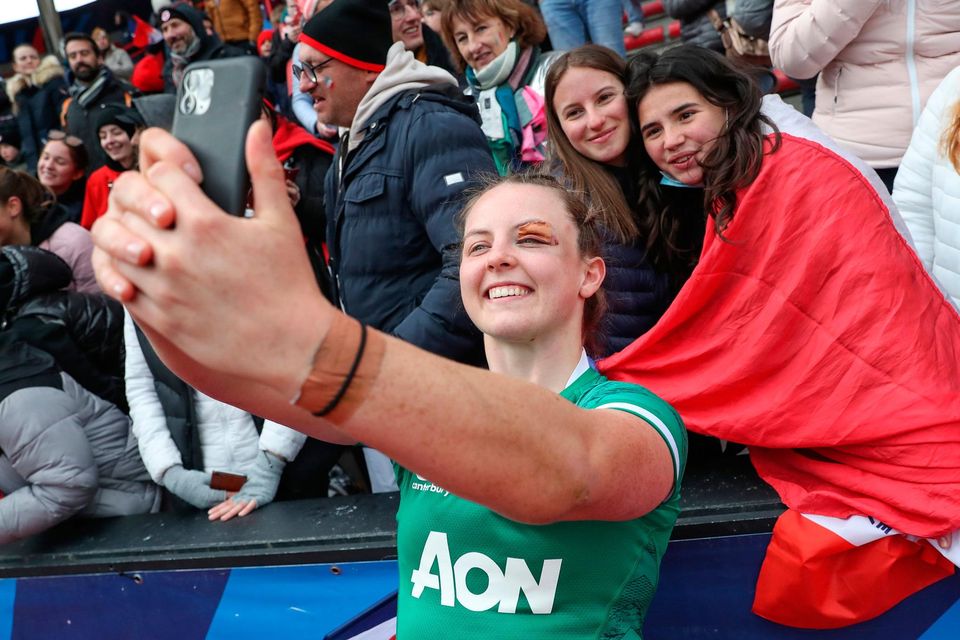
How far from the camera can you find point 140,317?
3.19 ft

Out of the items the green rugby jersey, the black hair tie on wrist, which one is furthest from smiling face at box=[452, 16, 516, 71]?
the black hair tie on wrist

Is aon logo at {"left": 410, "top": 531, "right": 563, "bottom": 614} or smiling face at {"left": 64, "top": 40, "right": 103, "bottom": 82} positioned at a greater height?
aon logo at {"left": 410, "top": 531, "right": 563, "bottom": 614}

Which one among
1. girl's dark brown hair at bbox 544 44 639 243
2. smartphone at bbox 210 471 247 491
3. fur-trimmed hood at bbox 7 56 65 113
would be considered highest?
girl's dark brown hair at bbox 544 44 639 243

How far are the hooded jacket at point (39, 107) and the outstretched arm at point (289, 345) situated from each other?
27.6 ft

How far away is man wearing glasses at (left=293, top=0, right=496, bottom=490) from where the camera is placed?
2.78 meters

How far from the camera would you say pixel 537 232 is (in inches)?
71.9

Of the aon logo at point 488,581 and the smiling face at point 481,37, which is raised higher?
the smiling face at point 481,37

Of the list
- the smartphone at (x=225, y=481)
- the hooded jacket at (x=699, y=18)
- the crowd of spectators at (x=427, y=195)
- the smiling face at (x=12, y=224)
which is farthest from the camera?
the hooded jacket at (x=699, y=18)

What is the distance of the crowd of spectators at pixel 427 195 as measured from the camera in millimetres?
2725

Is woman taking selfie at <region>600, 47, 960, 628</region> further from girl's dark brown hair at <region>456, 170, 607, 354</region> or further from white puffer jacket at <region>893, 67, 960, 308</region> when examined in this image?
girl's dark brown hair at <region>456, 170, 607, 354</region>

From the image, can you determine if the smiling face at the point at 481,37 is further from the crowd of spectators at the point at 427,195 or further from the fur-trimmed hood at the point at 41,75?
the fur-trimmed hood at the point at 41,75

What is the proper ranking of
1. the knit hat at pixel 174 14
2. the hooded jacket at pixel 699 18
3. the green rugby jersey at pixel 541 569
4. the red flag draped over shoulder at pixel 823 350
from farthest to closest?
1. the knit hat at pixel 174 14
2. the hooded jacket at pixel 699 18
3. the red flag draped over shoulder at pixel 823 350
4. the green rugby jersey at pixel 541 569

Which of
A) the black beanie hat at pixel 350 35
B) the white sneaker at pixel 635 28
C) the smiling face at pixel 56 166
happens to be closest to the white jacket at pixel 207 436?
the black beanie hat at pixel 350 35

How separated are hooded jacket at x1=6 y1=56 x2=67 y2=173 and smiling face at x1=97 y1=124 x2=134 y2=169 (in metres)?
3.19
